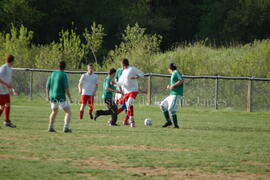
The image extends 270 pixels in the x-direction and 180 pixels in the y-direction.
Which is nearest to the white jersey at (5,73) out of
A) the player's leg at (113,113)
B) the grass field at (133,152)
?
the grass field at (133,152)

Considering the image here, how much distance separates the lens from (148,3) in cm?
7069

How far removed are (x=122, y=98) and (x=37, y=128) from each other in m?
3.30

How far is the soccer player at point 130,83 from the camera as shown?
1895 centimetres

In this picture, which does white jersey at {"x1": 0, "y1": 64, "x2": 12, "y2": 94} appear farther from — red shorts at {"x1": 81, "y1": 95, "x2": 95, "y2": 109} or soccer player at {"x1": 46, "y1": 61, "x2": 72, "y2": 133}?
red shorts at {"x1": 81, "y1": 95, "x2": 95, "y2": 109}

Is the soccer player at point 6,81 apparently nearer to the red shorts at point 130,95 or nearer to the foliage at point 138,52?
the red shorts at point 130,95

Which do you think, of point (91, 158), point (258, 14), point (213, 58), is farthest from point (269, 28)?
point (91, 158)

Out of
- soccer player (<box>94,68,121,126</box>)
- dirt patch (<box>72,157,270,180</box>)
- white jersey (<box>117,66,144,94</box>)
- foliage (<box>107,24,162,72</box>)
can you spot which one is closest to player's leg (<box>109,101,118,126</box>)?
soccer player (<box>94,68,121,126</box>)

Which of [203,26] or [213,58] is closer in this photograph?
[213,58]

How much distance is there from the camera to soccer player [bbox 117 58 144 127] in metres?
19.0

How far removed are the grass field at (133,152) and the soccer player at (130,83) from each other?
797 mm

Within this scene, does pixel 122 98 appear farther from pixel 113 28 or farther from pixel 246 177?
pixel 113 28

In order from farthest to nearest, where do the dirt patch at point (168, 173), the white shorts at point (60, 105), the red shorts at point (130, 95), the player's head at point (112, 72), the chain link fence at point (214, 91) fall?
1. the chain link fence at point (214, 91)
2. the player's head at point (112, 72)
3. the red shorts at point (130, 95)
4. the white shorts at point (60, 105)
5. the dirt patch at point (168, 173)

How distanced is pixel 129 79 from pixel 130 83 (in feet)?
0.50

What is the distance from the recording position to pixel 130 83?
19109 millimetres
